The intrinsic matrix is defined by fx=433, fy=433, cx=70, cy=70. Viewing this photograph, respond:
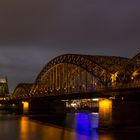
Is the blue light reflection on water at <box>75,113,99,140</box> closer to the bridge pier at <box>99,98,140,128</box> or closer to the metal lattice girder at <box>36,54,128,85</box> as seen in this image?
the bridge pier at <box>99,98,140,128</box>

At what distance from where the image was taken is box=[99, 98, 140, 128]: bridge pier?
77.6 metres

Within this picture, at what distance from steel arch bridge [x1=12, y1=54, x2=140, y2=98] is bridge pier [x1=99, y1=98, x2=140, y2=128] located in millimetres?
4217

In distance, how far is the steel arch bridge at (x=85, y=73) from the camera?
8683 centimetres

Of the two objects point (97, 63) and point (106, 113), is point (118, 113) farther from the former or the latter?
point (97, 63)

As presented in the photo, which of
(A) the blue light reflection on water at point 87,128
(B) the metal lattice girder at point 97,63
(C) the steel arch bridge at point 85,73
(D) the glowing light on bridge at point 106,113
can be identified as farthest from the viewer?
(B) the metal lattice girder at point 97,63

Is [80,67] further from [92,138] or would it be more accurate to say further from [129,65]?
[92,138]

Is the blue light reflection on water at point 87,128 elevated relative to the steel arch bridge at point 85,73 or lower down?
lower down

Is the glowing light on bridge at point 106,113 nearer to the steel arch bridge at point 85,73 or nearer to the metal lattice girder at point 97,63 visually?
the steel arch bridge at point 85,73

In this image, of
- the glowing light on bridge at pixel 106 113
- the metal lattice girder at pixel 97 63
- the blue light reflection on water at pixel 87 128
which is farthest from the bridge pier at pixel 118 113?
the metal lattice girder at pixel 97 63

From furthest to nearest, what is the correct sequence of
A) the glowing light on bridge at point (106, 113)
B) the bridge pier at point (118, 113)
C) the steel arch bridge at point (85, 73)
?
1. the steel arch bridge at point (85, 73)
2. the glowing light on bridge at point (106, 113)
3. the bridge pier at point (118, 113)

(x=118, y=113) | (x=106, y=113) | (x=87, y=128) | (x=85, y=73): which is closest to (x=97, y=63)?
(x=85, y=73)

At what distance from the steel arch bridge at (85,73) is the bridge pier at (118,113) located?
4.22 m

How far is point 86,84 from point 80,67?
6.03 metres

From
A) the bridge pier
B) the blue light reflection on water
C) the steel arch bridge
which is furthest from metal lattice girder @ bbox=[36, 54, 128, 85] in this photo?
the bridge pier
